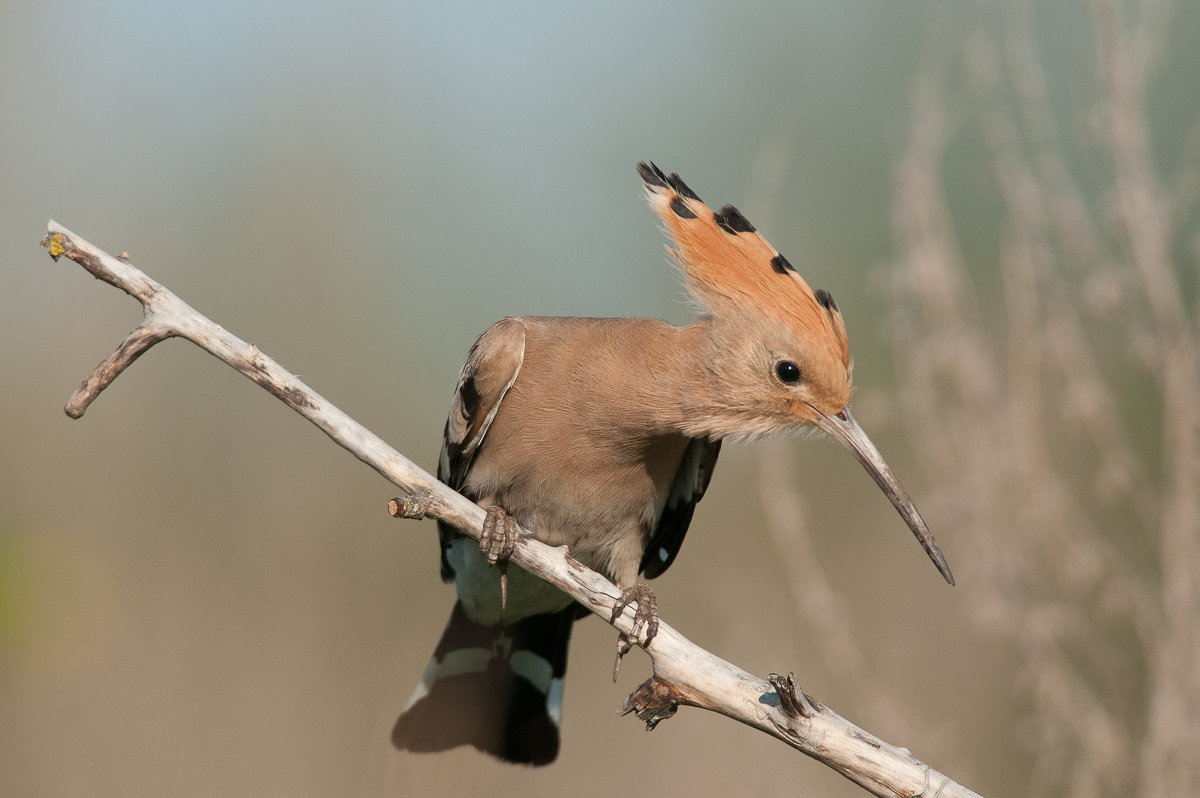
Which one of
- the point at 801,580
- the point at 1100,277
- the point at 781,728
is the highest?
the point at 1100,277

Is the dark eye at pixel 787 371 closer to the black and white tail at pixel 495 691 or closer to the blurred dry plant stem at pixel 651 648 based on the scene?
the blurred dry plant stem at pixel 651 648

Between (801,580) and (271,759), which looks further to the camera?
(271,759)

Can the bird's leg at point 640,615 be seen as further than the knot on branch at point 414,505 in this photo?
Yes

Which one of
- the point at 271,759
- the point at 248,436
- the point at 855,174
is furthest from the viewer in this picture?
the point at 855,174

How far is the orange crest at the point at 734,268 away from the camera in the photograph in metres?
2.72

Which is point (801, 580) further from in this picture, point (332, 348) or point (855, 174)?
point (855, 174)

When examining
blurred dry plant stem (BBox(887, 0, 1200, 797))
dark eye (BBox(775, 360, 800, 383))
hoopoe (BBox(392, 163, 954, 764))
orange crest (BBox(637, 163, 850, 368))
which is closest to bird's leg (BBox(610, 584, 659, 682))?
hoopoe (BBox(392, 163, 954, 764))

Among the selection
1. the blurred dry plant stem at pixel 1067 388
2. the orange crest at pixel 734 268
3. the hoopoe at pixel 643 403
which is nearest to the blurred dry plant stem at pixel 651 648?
the hoopoe at pixel 643 403

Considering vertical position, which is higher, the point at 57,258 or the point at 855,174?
the point at 855,174

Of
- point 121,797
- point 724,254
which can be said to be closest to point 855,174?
point 724,254

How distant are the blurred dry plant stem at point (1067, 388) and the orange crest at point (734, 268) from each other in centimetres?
95

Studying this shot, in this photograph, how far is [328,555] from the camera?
192 inches

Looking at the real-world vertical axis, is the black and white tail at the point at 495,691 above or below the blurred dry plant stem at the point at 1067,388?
below

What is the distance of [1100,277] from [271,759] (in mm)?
3369
